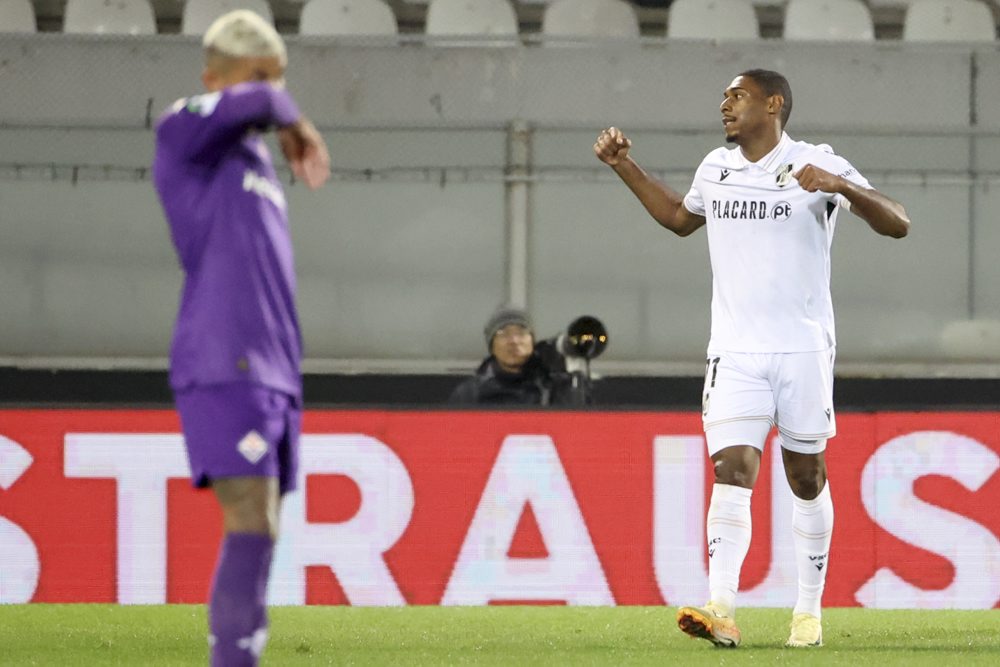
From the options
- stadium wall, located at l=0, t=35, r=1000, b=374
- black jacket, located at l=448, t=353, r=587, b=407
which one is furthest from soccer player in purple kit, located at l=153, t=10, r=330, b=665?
stadium wall, located at l=0, t=35, r=1000, b=374

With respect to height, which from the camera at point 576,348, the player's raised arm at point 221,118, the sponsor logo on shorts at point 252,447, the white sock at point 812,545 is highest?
the player's raised arm at point 221,118

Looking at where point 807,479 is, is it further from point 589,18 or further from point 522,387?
point 589,18

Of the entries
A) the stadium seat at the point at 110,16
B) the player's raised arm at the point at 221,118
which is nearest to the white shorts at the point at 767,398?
the player's raised arm at the point at 221,118

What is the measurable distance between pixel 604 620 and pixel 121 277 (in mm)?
4504

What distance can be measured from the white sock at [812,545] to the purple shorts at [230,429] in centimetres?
272

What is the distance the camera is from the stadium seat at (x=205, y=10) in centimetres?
1177

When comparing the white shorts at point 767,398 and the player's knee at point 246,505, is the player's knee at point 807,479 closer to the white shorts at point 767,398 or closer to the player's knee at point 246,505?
the white shorts at point 767,398

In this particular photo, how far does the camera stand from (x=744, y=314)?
5648mm

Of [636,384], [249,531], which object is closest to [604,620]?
[636,384]

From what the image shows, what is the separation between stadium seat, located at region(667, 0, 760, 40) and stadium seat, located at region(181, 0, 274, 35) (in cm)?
286

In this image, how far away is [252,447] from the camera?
3.55 meters

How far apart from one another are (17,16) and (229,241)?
8.61 metres

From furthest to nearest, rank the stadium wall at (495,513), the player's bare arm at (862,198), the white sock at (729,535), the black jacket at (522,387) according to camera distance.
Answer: the black jacket at (522,387) → the stadium wall at (495,513) → the white sock at (729,535) → the player's bare arm at (862,198)

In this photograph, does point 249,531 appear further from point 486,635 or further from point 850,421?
point 850,421
